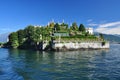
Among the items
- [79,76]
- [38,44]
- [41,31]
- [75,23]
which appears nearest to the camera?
[79,76]

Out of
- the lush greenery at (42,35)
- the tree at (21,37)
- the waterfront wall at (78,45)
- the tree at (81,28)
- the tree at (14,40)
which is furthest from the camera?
the tree at (81,28)

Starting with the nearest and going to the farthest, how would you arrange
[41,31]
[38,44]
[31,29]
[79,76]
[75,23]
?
[79,76] < [38,44] < [41,31] < [31,29] < [75,23]

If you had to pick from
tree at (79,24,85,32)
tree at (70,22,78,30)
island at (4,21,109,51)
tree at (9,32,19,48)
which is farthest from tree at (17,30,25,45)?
tree at (79,24,85,32)

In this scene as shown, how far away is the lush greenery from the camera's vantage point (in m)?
145

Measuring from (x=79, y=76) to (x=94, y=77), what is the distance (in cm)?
297

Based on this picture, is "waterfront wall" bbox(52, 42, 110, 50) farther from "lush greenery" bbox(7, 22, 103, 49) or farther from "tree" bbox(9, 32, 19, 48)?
"tree" bbox(9, 32, 19, 48)

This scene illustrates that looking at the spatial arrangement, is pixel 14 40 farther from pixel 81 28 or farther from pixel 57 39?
pixel 57 39

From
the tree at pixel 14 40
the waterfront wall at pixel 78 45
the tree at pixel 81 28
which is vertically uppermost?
the tree at pixel 81 28

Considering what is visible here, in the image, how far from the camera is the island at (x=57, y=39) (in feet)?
433

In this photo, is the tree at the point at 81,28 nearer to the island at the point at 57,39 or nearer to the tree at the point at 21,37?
the island at the point at 57,39

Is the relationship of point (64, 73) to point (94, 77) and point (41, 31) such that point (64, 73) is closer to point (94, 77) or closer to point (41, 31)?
point (94, 77)


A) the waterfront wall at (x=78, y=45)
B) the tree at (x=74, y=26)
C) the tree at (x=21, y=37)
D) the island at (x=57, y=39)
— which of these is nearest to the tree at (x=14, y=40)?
the island at (x=57, y=39)

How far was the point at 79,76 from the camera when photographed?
4709 centimetres

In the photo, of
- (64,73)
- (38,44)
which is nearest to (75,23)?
(38,44)
